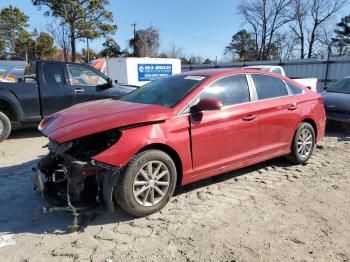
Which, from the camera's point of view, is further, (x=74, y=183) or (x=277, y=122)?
(x=277, y=122)

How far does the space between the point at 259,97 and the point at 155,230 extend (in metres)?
2.49

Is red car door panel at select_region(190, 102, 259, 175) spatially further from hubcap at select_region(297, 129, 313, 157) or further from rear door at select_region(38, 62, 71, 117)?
rear door at select_region(38, 62, 71, 117)

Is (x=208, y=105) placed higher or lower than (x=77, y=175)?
higher

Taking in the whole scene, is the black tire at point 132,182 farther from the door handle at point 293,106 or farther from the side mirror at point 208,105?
the door handle at point 293,106

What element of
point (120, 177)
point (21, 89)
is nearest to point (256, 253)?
point (120, 177)

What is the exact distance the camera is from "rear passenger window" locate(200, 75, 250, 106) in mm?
4432

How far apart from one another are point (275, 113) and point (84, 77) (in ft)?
16.6

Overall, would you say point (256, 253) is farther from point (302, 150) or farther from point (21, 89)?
point (21, 89)

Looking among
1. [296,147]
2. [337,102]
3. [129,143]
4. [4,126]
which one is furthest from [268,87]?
[4,126]

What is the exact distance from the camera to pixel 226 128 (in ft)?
14.4

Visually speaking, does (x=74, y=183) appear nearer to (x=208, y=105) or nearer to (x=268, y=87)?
(x=208, y=105)

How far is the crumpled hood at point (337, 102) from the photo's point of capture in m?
8.19

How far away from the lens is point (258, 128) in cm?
479

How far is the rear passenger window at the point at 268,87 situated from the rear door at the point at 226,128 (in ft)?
0.77
